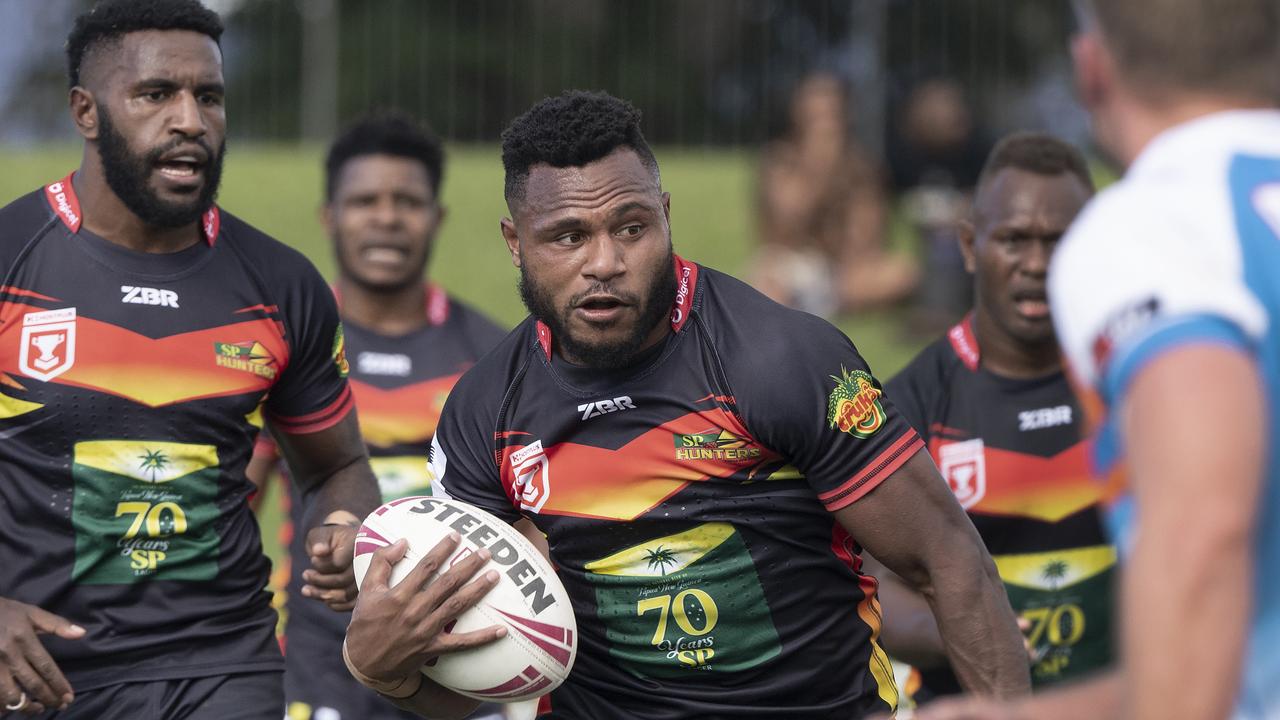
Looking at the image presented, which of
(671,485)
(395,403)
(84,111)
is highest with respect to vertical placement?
(84,111)

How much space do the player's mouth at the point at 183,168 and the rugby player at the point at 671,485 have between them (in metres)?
1.10

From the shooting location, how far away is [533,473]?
4668 mm

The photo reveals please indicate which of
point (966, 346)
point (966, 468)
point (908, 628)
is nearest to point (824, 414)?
point (908, 628)

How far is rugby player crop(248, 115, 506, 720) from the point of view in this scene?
691 cm

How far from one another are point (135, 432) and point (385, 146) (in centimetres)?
324

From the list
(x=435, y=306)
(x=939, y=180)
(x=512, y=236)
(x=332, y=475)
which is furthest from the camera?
(x=939, y=180)

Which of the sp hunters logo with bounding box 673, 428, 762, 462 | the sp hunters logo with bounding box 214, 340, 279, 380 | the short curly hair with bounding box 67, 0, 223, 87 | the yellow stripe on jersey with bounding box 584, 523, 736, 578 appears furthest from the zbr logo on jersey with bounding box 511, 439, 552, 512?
the short curly hair with bounding box 67, 0, 223, 87

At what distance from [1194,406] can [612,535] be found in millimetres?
2494

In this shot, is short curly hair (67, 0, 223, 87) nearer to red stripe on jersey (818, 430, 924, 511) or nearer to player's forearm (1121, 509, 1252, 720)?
red stripe on jersey (818, 430, 924, 511)

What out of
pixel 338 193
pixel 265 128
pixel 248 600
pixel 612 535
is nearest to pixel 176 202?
pixel 248 600

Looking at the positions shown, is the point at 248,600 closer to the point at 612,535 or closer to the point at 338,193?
the point at 612,535

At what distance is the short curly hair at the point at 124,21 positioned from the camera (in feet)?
17.0

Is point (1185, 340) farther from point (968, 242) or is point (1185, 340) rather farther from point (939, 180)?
point (939, 180)

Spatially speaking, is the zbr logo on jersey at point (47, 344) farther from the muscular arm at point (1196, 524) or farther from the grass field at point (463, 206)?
the grass field at point (463, 206)
